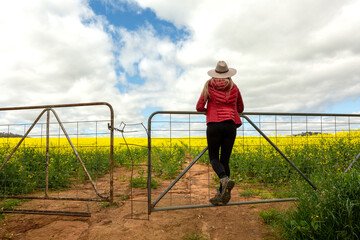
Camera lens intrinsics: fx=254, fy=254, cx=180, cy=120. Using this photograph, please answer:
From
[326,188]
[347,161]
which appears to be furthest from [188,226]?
[347,161]

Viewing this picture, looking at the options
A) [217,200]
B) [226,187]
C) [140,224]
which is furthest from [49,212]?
[226,187]

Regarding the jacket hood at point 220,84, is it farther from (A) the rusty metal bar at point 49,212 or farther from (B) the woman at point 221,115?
(A) the rusty metal bar at point 49,212

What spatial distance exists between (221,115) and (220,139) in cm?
38

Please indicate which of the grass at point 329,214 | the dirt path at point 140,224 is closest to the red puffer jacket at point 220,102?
the dirt path at point 140,224

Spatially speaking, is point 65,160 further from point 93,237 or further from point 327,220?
point 327,220

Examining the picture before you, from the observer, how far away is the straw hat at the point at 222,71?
3989 millimetres

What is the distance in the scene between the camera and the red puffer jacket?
3842 millimetres

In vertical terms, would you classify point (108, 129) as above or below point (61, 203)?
above

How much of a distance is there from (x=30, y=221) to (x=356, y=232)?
17.7 feet

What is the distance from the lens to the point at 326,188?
3801 millimetres

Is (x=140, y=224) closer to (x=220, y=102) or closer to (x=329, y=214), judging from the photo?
(x=220, y=102)

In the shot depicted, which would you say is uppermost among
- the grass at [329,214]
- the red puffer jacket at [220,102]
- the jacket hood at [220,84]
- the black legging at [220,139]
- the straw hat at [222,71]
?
the straw hat at [222,71]

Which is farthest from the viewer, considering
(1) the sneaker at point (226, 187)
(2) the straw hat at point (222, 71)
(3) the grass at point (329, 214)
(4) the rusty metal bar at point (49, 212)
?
(4) the rusty metal bar at point (49, 212)

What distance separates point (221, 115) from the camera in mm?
3822
